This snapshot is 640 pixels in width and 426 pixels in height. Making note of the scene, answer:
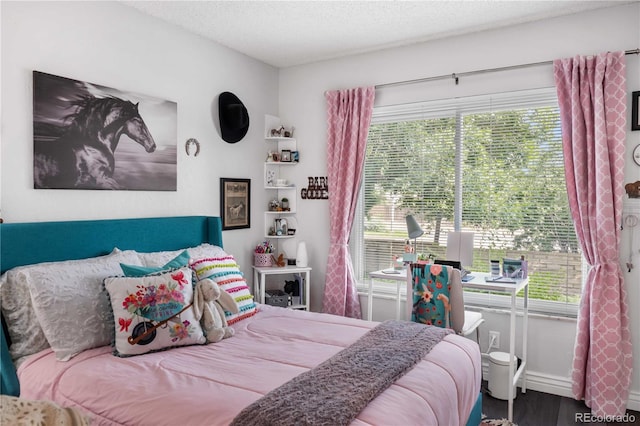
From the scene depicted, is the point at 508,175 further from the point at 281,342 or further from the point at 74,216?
the point at 74,216

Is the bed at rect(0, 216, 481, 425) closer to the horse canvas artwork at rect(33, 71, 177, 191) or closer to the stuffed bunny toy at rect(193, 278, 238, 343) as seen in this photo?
the stuffed bunny toy at rect(193, 278, 238, 343)

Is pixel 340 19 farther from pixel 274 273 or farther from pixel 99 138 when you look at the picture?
pixel 274 273

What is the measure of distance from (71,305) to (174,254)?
838 mm

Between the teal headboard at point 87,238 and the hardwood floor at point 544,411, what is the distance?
226 cm

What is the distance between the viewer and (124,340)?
7.11 ft

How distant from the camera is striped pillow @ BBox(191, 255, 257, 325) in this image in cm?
279

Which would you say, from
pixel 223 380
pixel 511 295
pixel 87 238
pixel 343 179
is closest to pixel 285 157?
pixel 343 179

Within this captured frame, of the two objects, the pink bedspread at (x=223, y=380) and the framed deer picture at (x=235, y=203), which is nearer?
the pink bedspread at (x=223, y=380)

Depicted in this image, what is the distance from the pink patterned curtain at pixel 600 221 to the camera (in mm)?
2898

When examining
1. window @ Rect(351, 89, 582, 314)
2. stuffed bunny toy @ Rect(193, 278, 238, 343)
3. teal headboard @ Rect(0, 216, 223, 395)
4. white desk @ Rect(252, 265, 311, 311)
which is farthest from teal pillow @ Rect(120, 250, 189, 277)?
window @ Rect(351, 89, 582, 314)

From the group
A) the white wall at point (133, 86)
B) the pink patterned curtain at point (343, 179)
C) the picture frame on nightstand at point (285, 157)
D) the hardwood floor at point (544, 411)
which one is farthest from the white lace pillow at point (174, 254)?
the hardwood floor at point (544, 411)

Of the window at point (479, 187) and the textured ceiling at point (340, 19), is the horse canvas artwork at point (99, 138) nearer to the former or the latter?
the textured ceiling at point (340, 19)

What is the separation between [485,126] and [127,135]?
2587 millimetres

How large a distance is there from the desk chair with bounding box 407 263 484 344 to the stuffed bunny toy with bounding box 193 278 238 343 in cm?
119
